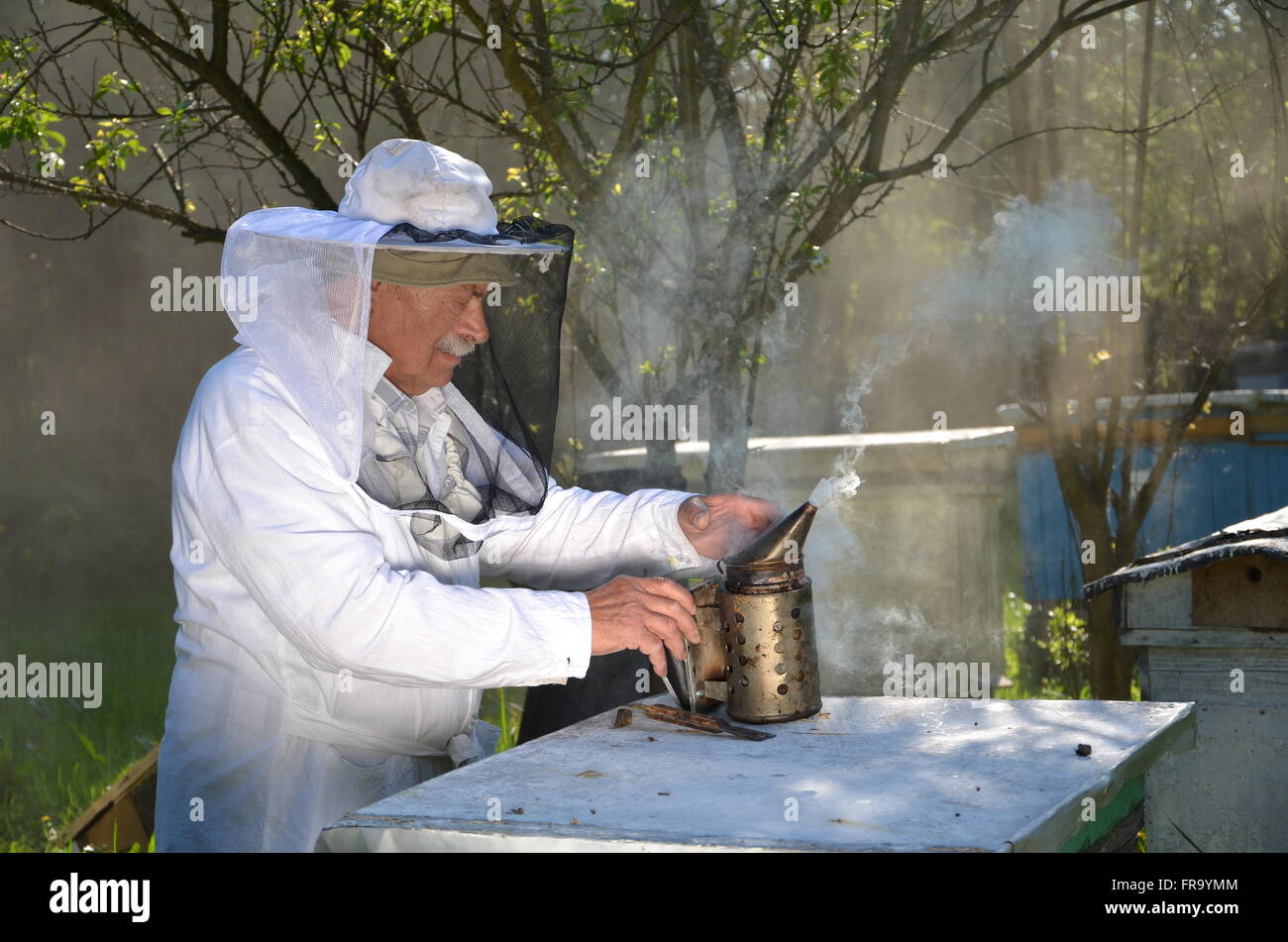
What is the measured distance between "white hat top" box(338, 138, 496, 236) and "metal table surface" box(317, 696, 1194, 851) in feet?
3.19

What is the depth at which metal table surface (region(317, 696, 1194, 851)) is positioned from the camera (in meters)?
1.52

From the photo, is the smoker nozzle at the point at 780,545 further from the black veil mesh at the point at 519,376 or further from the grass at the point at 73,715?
the grass at the point at 73,715

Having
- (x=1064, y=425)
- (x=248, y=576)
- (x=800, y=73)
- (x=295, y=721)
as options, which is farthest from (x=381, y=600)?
(x=1064, y=425)

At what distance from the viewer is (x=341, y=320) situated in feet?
7.03

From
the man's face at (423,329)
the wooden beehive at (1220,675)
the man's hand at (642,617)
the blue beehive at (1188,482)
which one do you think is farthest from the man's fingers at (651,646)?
the blue beehive at (1188,482)

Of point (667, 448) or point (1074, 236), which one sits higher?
point (1074, 236)

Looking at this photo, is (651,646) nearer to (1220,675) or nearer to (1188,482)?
(1220,675)

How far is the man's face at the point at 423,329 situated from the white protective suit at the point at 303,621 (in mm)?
102

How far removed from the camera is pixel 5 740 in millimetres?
4590

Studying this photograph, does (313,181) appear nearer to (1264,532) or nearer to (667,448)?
(667,448)

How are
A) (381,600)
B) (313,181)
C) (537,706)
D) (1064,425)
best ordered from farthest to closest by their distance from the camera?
(1064,425) → (313,181) → (537,706) → (381,600)

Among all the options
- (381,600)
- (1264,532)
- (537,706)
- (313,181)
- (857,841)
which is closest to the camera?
(857,841)

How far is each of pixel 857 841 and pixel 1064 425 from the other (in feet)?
12.6

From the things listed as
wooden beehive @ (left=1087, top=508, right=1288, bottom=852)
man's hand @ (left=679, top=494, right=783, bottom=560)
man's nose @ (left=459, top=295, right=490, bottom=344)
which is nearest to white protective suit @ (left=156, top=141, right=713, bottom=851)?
man's nose @ (left=459, top=295, right=490, bottom=344)
